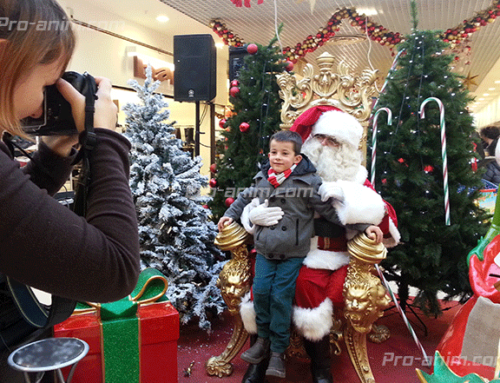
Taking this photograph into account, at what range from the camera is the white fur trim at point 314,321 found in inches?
85.7

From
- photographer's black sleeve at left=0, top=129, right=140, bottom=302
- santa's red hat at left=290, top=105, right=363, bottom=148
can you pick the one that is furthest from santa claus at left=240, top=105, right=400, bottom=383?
photographer's black sleeve at left=0, top=129, right=140, bottom=302

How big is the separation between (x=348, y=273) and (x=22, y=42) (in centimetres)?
205

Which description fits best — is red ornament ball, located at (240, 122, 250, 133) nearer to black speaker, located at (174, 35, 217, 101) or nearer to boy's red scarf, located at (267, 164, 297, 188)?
black speaker, located at (174, 35, 217, 101)

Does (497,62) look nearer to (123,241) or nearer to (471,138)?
(471,138)

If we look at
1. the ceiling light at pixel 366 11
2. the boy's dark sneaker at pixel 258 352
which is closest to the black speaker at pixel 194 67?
the boy's dark sneaker at pixel 258 352

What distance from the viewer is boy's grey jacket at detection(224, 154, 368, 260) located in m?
2.33

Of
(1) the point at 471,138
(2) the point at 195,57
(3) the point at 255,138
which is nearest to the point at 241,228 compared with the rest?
(3) the point at 255,138

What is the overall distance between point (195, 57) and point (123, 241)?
360 cm

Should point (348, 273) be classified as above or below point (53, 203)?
below

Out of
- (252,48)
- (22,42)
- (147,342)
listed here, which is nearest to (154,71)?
(252,48)

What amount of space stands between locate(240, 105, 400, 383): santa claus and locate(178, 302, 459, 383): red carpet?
1.08 feet

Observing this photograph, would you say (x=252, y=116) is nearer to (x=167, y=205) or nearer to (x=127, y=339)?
(x=167, y=205)

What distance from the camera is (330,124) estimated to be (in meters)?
2.66

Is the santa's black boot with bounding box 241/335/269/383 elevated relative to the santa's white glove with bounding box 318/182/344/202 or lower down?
lower down
